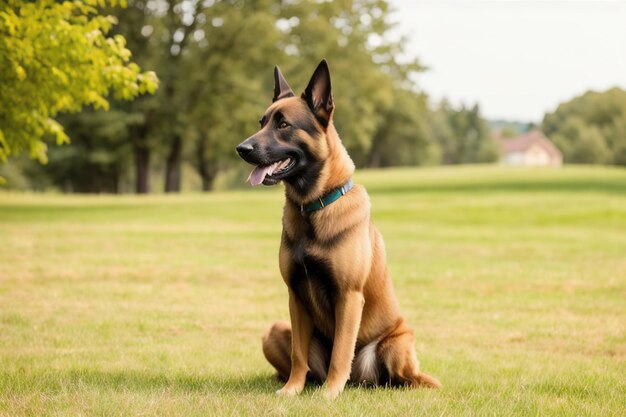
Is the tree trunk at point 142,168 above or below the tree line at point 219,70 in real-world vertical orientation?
below

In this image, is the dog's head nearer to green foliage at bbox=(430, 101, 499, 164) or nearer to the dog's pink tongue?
the dog's pink tongue

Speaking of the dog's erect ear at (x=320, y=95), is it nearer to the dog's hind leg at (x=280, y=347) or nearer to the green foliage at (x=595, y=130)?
the dog's hind leg at (x=280, y=347)

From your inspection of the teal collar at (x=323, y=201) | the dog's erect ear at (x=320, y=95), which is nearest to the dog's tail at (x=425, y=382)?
the teal collar at (x=323, y=201)

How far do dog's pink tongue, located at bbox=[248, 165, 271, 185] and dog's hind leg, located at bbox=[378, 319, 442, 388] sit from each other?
154 centimetres

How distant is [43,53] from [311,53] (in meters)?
31.8

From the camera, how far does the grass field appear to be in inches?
194

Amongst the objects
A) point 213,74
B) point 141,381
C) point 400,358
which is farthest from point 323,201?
point 213,74

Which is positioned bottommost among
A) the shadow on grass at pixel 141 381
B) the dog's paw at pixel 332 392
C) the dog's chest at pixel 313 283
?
the shadow on grass at pixel 141 381

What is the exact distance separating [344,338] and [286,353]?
2.44ft

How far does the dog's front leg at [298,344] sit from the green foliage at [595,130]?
92.8 meters

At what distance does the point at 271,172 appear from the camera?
16.3 feet

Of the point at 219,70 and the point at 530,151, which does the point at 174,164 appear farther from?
the point at 530,151

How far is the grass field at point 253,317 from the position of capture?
4.93m

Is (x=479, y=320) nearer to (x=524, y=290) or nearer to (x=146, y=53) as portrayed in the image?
(x=524, y=290)
